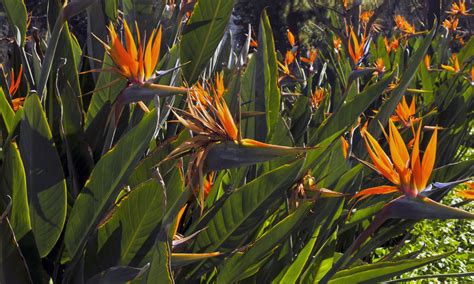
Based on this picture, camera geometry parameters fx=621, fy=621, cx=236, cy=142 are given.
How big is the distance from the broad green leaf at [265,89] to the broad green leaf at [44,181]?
0.35 metres

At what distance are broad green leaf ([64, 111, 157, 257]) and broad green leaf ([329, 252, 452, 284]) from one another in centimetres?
41

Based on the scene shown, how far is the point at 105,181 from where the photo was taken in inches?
30.6

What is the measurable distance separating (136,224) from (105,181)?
66mm

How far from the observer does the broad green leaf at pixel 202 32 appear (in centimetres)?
106

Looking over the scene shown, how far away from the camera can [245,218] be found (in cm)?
83

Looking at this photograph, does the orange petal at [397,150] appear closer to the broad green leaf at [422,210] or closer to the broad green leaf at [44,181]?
the broad green leaf at [422,210]

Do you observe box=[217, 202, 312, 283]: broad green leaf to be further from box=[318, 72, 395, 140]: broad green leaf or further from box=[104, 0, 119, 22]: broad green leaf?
box=[104, 0, 119, 22]: broad green leaf

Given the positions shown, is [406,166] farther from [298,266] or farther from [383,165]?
[298,266]

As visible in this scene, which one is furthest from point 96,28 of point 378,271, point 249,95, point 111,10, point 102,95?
point 378,271

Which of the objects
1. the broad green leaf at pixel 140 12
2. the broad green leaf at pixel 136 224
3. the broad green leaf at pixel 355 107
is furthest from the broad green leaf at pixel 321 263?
the broad green leaf at pixel 140 12

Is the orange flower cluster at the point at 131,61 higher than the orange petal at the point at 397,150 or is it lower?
higher

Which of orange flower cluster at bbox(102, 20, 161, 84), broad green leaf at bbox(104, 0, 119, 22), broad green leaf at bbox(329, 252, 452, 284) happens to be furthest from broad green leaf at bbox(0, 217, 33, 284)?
broad green leaf at bbox(104, 0, 119, 22)

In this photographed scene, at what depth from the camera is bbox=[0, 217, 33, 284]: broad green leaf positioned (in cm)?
70

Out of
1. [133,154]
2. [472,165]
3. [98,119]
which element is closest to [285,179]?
[133,154]
